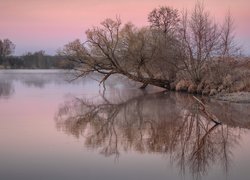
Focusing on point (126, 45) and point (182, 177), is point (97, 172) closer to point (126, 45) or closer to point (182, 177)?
point (182, 177)

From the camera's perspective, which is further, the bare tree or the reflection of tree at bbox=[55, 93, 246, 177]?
the bare tree

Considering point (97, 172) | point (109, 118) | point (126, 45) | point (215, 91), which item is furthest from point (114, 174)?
point (126, 45)

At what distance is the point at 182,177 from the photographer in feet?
26.4

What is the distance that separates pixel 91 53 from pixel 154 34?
606 centimetres

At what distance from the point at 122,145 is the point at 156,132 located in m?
2.17

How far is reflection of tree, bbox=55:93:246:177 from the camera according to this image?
9914mm

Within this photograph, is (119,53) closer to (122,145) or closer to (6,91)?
(6,91)

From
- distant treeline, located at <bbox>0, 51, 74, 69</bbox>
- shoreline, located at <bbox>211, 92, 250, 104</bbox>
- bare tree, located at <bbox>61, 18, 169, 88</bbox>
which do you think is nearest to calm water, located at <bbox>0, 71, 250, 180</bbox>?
shoreline, located at <bbox>211, 92, 250, 104</bbox>

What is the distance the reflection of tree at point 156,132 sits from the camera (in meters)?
9.91

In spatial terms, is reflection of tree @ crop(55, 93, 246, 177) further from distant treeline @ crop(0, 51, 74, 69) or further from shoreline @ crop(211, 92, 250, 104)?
distant treeline @ crop(0, 51, 74, 69)

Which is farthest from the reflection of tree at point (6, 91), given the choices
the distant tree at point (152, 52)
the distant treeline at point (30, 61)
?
the distant treeline at point (30, 61)

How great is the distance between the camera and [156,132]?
498 inches

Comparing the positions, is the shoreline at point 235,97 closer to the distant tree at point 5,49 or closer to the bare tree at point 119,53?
the bare tree at point 119,53

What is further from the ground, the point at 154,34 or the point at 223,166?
the point at 154,34
